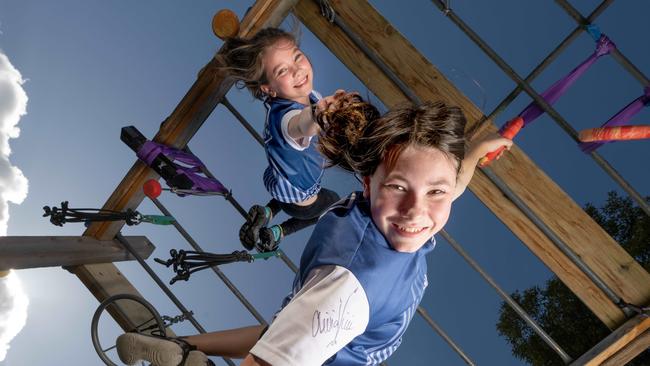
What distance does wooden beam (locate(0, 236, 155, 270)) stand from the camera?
187 centimetres

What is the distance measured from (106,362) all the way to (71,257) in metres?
0.50

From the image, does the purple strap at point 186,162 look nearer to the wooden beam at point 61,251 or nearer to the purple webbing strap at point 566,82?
the wooden beam at point 61,251

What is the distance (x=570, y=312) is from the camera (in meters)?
3.33

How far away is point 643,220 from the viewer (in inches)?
126

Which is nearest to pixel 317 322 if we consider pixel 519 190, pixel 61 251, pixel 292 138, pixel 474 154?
pixel 474 154

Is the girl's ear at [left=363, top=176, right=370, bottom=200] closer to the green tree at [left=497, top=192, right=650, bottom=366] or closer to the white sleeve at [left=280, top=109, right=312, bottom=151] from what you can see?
the white sleeve at [left=280, top=109, right=312, bottom=151]

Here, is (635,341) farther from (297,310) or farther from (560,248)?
(297,310)

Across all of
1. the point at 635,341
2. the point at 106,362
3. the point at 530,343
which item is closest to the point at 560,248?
the point at 635,341

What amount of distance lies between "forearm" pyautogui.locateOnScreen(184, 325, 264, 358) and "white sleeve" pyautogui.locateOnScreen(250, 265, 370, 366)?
59 centimetres

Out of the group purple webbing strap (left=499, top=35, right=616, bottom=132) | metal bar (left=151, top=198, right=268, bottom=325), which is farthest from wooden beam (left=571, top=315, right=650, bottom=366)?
metal bar (left=151, top=198, right=268, bottom=325)

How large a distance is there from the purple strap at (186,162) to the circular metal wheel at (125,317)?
0.48 meters

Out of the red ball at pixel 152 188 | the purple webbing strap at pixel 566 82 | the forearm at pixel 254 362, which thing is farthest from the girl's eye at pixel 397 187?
the red ball at pixel 152 188

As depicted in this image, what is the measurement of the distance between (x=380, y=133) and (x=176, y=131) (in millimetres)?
1169

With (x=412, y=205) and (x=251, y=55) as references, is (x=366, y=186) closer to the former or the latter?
(x=412, y=205)
